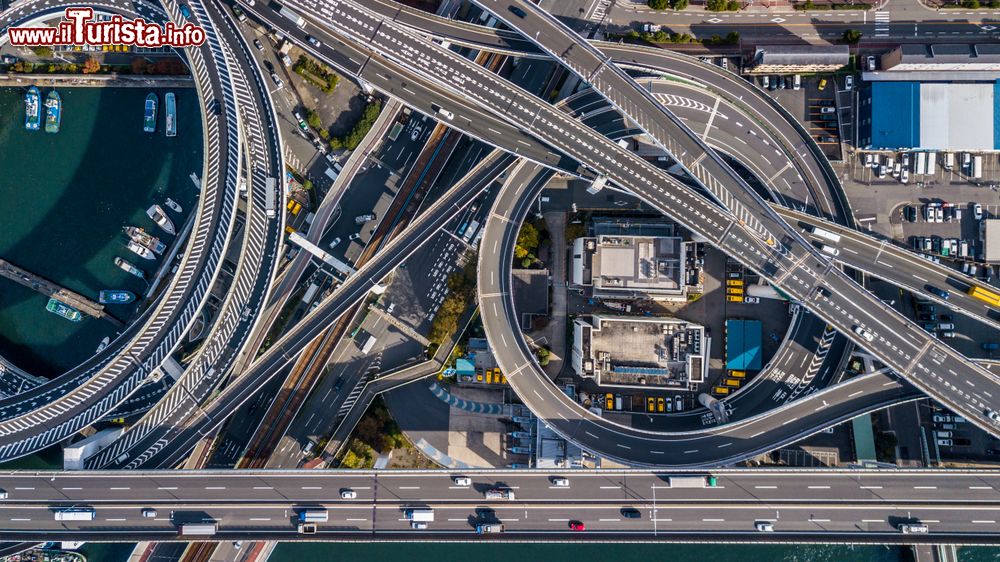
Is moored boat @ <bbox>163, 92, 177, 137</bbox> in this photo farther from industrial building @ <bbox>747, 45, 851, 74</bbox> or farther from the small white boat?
industrial building @ <bbox>747, 45, 851, 74</bbox>

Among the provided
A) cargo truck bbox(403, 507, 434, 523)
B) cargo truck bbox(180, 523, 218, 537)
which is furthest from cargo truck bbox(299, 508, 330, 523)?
cargo truck bbox(180, 523, 218, 537)

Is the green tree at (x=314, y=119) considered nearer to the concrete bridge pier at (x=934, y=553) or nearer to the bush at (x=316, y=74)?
the bush at (x=316, y=74)

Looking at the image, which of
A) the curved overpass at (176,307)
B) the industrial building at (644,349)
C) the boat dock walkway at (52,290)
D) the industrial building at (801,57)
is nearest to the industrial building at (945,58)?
the industrial building at (801,57)

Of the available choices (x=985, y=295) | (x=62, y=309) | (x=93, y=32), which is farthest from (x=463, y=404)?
(x=93, y=32)

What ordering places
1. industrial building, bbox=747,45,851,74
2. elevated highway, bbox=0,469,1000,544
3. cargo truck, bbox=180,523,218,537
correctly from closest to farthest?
cargo truck, bbox=180,523,218,537
elevated highway, bbox=0,469,1000,544
industrial building, bbox=747,45,851,74

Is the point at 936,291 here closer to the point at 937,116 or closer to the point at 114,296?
the point at 937,116

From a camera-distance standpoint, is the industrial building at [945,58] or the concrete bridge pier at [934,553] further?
the concrete bridge pier at [934,553]
